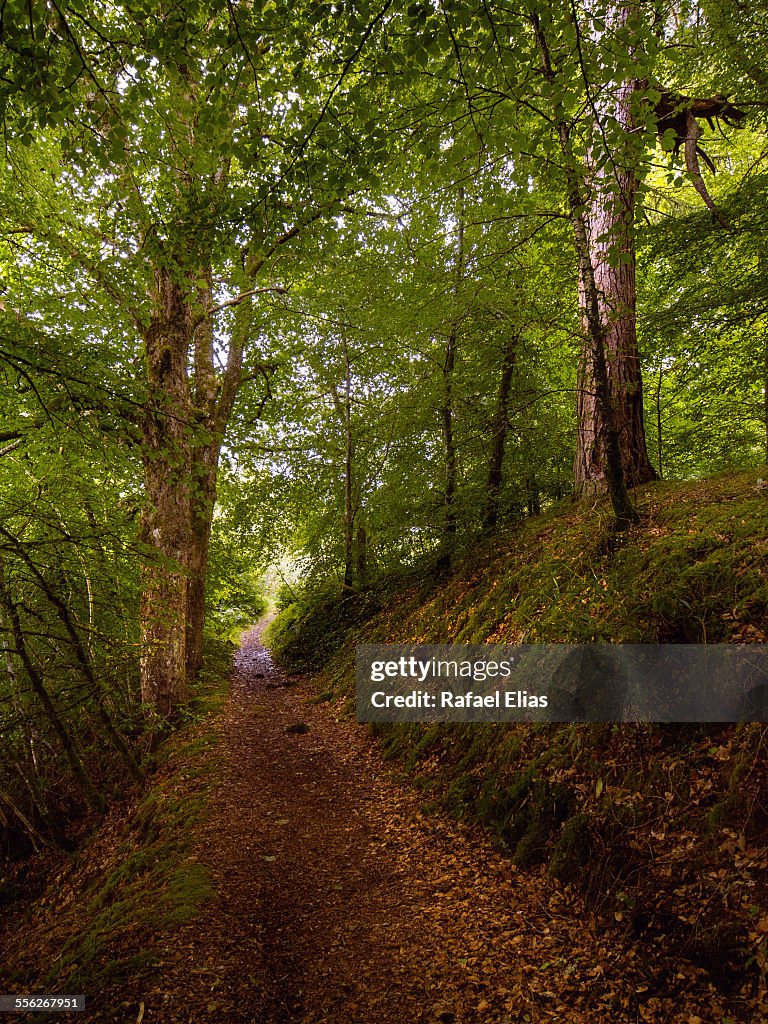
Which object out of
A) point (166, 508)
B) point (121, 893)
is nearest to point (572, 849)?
point (121, 893)

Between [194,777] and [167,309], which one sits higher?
[167,309]

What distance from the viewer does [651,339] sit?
21.2 feet

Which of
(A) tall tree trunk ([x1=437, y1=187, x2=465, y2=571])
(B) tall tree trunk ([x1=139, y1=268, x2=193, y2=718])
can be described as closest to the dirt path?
(B) tall tree trunk ([x1=139, y1=268, x2=193, y2=718])

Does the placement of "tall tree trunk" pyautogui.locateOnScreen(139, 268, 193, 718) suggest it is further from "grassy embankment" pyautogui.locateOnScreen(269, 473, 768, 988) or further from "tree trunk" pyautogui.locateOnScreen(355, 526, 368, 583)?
"tree trunk" pyautogui.locateOnScreen(355, 526, 368, 583)

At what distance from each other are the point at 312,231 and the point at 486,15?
8.18 feet

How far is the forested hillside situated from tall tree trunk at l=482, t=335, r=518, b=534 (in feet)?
0.27

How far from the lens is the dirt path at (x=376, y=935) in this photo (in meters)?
2.88

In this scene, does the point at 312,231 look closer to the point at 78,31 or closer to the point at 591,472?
the point at 78,31

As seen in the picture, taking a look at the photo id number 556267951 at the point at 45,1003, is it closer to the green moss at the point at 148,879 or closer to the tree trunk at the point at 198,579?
the green moss at the point at 148,879

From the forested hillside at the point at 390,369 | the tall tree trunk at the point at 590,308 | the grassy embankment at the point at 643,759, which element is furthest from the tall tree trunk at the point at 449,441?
the tall tree trunk at the point at 590,308

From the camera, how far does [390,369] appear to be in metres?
11.1

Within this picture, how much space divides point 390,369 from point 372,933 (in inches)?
386

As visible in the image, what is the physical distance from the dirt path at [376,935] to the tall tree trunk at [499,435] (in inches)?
188

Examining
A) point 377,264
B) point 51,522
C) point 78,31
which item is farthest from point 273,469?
→ point 78,31
